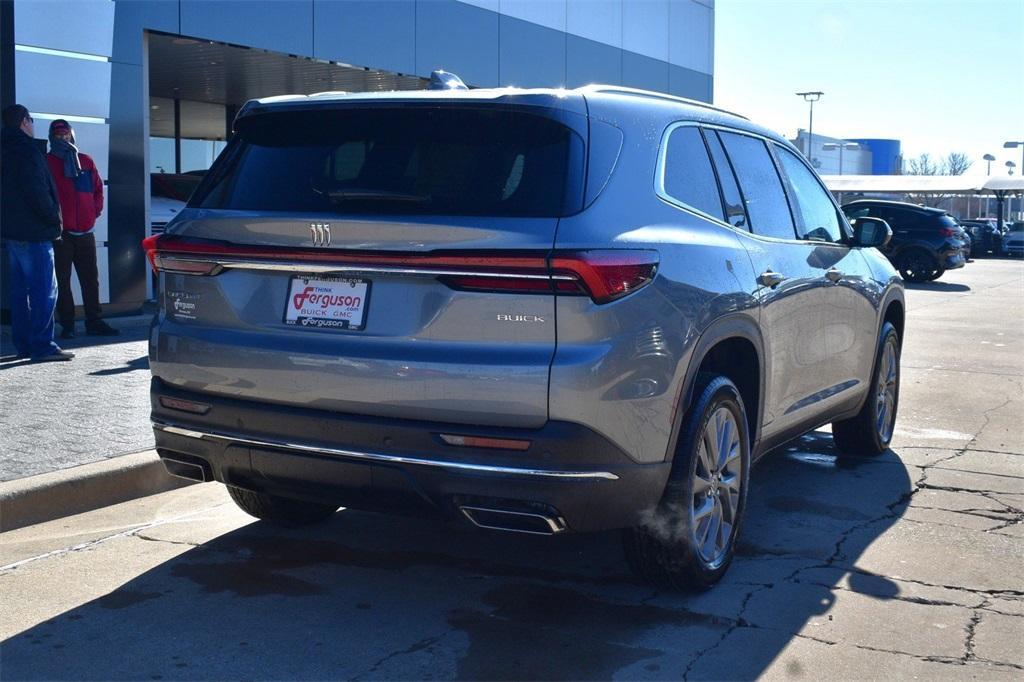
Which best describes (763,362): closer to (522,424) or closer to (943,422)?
(522,424)

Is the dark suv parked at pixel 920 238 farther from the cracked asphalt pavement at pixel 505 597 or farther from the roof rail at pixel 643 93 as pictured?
the roof rail at pixel 643 93

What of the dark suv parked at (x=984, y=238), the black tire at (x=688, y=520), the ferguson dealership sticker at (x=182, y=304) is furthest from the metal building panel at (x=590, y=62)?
the dark suv parked at (x=984, y=238)

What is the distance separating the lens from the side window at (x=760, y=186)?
532 cm

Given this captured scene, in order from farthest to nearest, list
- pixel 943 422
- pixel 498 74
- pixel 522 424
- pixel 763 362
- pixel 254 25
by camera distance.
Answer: pixel 498 74
pixel 254 25
pixel 943 422
pixel 763 362
pixel 522 424

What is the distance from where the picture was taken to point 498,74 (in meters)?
20.7

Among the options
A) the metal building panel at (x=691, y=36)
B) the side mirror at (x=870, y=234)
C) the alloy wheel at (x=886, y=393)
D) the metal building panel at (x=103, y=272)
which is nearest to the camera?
the side mirror at (x=870, y=234)

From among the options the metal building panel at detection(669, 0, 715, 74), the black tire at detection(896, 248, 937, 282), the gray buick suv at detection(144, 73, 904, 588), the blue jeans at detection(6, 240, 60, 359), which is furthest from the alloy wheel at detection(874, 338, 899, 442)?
the metal building panel at detection(669, 0, 715, 74)

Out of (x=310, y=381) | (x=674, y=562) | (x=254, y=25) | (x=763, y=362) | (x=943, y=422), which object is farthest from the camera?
(x=254, y=25)

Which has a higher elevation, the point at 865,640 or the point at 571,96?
the point at 571,96

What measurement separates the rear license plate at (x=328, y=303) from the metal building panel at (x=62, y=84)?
9.53 meters

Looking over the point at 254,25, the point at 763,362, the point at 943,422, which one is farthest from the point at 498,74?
the point at 763,362

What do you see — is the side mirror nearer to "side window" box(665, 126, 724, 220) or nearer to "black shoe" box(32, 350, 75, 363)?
"side window" box(665, 126, 724, 220)

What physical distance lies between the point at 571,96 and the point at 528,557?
6.48ft

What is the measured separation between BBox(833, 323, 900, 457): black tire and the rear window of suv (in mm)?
3611
